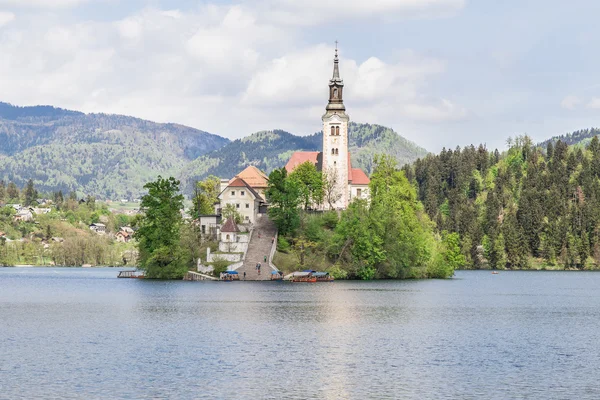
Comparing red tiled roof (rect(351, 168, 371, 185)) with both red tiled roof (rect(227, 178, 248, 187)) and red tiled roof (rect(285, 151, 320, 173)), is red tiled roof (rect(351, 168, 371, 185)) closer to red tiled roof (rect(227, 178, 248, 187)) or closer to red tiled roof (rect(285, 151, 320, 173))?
red tiled roof (rect(285, 151, 320, 173))

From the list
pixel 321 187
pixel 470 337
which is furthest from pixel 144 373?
pixel 321 187

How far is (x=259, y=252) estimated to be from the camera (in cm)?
14962

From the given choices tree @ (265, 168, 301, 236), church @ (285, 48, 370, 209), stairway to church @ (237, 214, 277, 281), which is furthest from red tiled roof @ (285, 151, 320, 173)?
stairway to church @ (237, 214, 277, 281)

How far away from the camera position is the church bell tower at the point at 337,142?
17075 cm

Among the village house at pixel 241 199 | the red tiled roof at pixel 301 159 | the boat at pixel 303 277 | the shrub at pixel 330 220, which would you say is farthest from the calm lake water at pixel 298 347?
the red tiled roof at pixel 301 159

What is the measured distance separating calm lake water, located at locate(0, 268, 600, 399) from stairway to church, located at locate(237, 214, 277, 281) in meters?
31.5

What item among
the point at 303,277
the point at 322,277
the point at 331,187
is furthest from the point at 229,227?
the point at 331,187

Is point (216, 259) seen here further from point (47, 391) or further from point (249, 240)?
point (47, 391)

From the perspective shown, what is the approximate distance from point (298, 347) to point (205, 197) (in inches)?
4553

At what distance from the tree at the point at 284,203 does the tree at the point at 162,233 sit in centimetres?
1762

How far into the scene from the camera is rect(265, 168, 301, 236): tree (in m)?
155

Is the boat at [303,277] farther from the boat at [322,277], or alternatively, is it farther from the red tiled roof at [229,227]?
the red tiled roof at [229,227]

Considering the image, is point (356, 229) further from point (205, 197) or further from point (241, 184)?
point (205, 197)

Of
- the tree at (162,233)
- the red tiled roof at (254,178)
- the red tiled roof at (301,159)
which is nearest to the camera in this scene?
the tree at (162,233)
